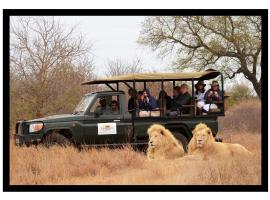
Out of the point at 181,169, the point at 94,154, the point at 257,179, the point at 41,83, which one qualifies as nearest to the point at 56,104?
the point at 41,83

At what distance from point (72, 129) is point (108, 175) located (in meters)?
2.05

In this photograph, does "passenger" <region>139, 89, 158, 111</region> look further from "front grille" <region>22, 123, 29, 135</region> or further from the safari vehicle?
"front grille" <region>22, 123, 29, 135</region>

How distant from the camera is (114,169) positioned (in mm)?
12000

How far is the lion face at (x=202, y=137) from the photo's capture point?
42.5 feet

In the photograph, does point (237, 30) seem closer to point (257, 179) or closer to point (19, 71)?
point (19, 71)

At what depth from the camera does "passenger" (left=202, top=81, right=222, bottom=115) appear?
1399 centimetres

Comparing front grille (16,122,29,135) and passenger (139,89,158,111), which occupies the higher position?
passenger (139,89,158,111)

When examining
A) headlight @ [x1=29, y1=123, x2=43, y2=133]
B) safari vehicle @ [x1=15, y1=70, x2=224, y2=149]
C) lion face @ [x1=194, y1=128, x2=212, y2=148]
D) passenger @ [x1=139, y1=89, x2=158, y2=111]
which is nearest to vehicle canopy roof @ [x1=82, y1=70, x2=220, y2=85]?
safari vehicle @ [x1=15, y1=70, x2=224, y2=149]

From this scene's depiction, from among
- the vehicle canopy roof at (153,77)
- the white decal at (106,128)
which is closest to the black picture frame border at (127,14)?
the vehicle canopy roof at (153,77)

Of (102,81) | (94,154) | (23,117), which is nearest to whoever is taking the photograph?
(94,154)

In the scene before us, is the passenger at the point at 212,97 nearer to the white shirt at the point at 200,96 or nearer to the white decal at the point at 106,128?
the white shirt at the point at 200,96

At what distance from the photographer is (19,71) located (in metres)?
18.8

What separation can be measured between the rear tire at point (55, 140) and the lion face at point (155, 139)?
1.68m

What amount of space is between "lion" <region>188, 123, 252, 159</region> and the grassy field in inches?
18.4
